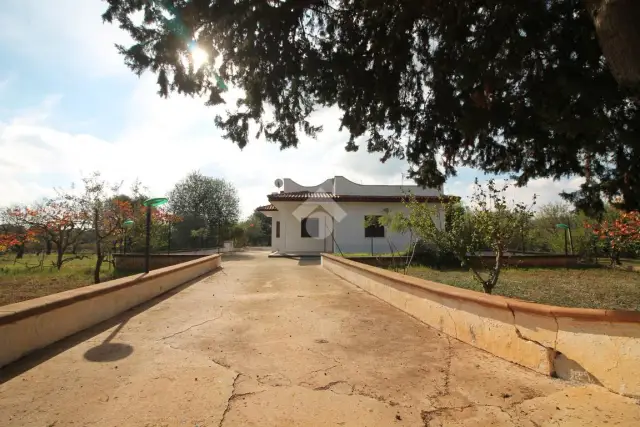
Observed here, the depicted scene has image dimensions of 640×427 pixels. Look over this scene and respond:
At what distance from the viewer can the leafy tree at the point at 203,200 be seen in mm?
39438

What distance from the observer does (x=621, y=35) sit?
9.68ft

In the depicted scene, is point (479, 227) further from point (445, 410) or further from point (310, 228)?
point (310, 228)

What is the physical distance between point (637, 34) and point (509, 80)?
2167 mm

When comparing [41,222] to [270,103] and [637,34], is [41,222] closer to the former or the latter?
[270,103]

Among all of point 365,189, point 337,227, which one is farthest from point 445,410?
point 365,189

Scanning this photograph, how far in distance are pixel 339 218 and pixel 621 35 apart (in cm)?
1866

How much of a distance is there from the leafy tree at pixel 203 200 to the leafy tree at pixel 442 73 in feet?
113

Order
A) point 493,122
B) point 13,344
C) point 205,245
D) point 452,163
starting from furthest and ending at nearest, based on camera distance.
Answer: point 205,245 → point 452,163 → point 493,122 → point 13,344

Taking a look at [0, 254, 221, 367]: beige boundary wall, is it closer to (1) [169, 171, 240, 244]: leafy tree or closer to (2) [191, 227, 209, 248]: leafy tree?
(2) [191, 227, 209, 248]: leafy tree

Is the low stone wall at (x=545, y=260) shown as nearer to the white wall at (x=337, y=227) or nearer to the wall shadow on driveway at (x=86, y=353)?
the white wall at (x=337, y=227)

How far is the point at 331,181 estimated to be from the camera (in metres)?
25.5

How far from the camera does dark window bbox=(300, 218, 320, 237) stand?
72.5 feet

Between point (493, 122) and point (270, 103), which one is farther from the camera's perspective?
point (270, 103)

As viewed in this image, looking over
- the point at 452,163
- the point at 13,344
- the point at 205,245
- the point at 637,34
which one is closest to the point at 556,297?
the point at 452,163
